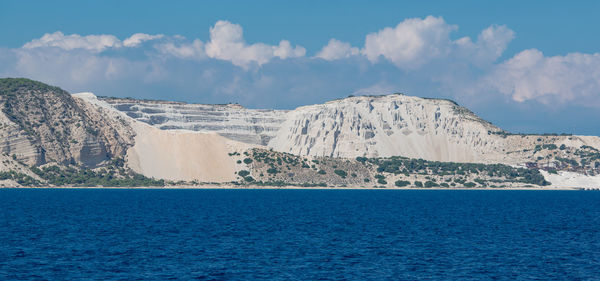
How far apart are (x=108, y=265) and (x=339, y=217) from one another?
5778 centimetres

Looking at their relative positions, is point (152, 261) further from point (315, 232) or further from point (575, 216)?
point (575, 216)

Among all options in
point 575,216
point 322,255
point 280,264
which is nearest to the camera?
point 280,264

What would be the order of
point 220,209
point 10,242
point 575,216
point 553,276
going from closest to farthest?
point 553,276 → point 10,242 → point 575,216 → point 220,209

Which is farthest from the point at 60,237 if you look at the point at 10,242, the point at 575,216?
the point at 575,216

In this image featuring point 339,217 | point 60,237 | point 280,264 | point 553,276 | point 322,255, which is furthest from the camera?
point 339,217

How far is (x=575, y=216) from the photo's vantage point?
399 feet

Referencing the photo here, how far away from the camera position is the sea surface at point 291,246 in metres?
57.3

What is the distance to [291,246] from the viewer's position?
73.2 metres

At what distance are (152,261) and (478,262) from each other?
2613cm

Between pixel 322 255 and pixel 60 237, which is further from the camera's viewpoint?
pixel 60 237

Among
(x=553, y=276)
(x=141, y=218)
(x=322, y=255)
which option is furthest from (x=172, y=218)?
(x=553, y=276)

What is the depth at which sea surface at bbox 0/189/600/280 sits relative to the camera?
57.3 meters

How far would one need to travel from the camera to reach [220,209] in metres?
131

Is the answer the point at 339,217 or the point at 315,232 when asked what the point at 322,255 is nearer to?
the point at 315,232
